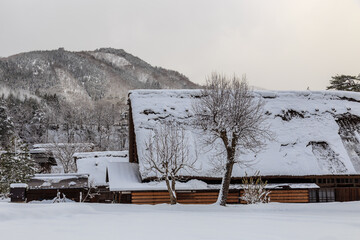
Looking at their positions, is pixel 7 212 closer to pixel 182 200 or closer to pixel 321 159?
pixel 182 200

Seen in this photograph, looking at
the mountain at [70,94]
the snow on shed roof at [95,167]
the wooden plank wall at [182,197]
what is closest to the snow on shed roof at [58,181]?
the snow on shed roof at [95,167]

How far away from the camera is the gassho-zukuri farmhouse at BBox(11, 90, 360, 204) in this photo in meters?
22.7

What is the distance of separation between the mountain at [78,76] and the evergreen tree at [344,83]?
10327 centimetres

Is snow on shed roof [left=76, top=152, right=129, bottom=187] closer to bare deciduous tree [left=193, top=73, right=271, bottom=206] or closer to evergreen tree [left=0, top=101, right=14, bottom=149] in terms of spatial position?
bare deciduous tree [left=193, top=73, right=271, bottom=206]

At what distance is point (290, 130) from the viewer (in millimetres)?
26594

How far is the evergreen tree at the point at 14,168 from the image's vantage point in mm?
31656

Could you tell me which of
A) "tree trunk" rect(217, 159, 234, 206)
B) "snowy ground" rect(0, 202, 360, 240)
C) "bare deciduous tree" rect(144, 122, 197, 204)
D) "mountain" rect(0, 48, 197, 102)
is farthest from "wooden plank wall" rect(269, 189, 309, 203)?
"mountain" rect(0, 48, 197, 102)

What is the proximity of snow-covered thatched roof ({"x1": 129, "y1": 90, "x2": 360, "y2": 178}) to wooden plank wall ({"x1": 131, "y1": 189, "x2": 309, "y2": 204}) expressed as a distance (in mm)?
1511

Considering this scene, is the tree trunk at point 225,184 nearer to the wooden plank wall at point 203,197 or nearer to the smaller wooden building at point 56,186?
the wooden plank wall at point 203,197

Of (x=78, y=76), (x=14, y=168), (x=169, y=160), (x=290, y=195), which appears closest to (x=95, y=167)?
(x=14, y=168)

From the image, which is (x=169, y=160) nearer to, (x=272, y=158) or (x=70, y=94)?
(x=272, y=158)

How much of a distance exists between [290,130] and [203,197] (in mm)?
8235

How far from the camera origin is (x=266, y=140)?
25.7m

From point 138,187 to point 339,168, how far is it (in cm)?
1287
